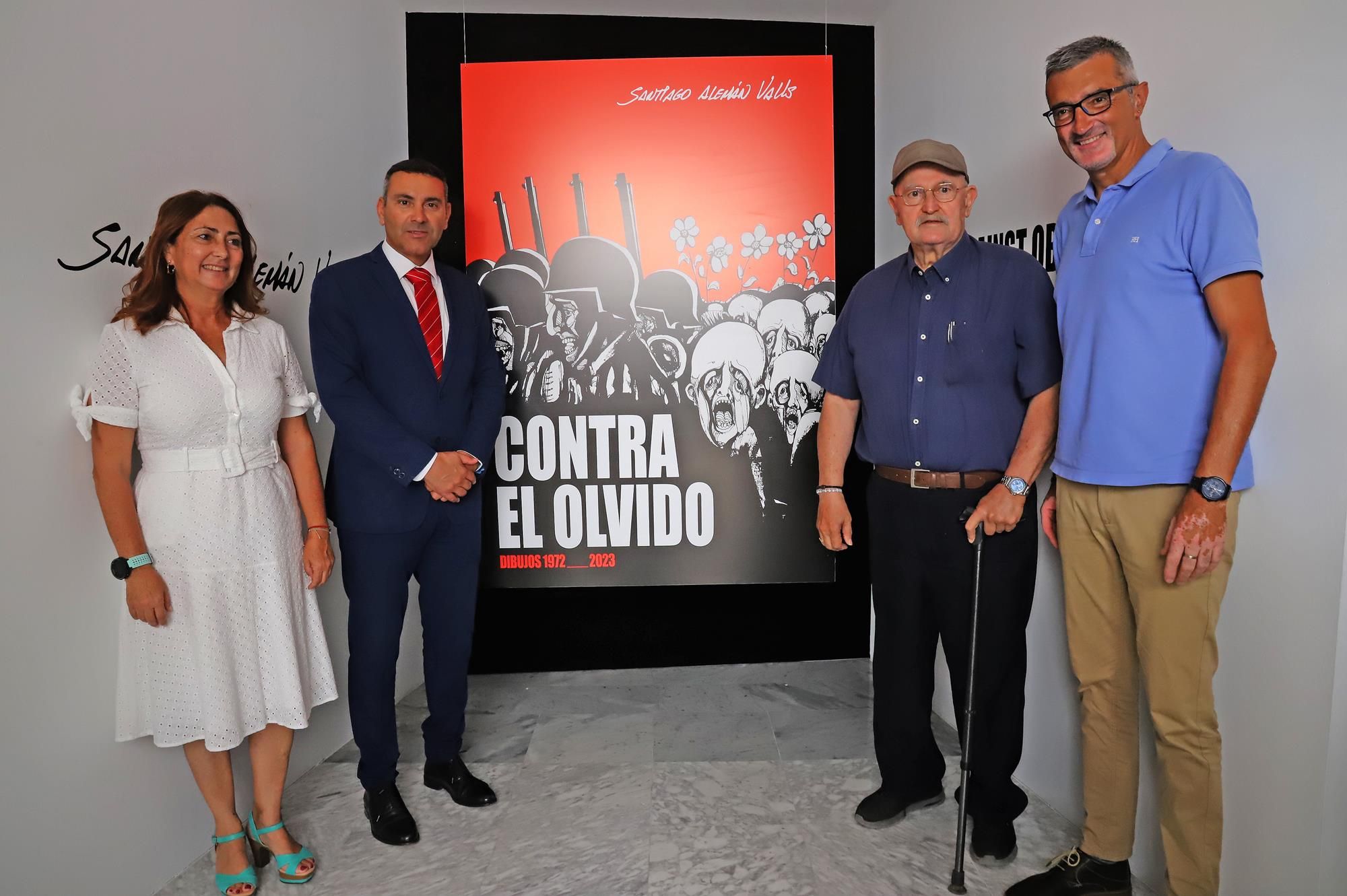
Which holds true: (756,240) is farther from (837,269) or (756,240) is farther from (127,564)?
(127,564)

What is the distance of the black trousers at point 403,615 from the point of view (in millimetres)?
2662

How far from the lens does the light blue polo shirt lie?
188 centimetres

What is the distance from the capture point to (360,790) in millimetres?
2947

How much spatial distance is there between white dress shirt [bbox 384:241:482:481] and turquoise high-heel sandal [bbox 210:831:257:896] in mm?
1077

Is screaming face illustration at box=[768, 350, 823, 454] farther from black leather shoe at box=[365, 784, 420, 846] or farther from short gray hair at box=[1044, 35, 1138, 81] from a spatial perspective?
black leather shoe at box=[365, 784, 420, 846]

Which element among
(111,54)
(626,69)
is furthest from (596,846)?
(626,69)

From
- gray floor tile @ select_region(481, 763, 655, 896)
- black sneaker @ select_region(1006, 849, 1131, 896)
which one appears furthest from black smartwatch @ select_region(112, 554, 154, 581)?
black sneaker @ select_region(1006, 849, 1131, 896)

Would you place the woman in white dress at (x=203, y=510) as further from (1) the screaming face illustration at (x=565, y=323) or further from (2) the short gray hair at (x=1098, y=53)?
(2) the short gray hair at (x=1098, y=53)

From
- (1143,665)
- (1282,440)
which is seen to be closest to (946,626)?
(1143,665)

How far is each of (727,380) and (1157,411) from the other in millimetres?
1713

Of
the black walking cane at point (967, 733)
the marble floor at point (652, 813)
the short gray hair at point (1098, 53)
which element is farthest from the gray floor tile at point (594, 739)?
the short gray hair at point (1098, 53)

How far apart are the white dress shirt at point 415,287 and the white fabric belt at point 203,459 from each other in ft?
1.59

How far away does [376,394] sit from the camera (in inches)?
105

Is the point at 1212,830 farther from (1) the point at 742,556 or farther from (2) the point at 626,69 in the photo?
(2) the point at 626,69
